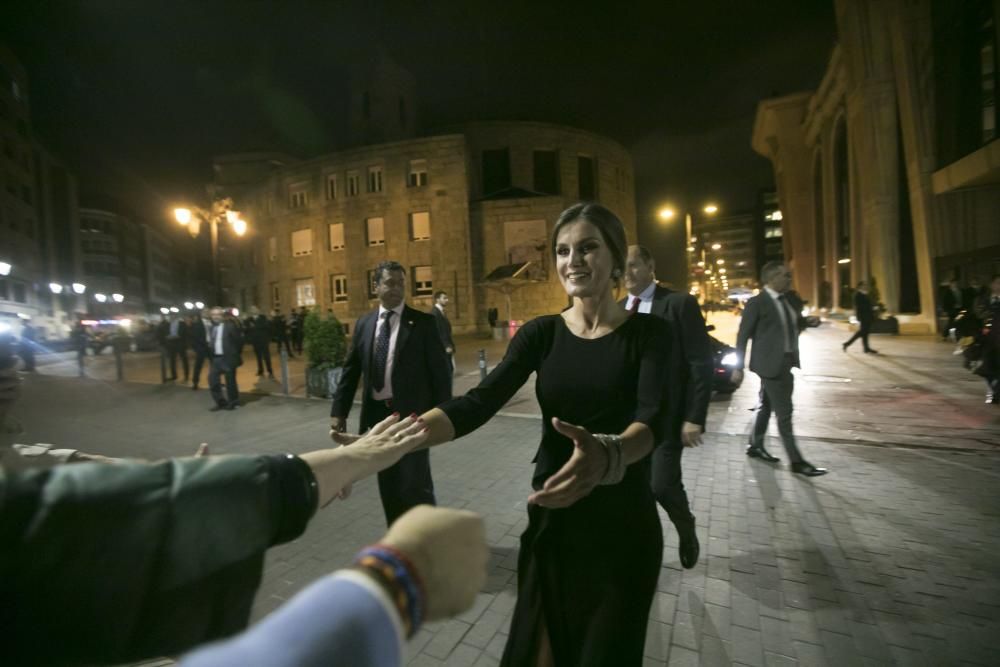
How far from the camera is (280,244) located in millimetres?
35750

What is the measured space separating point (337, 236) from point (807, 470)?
3345 centimetres

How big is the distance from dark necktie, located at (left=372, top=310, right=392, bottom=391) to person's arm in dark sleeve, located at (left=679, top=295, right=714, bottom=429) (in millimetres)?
2350

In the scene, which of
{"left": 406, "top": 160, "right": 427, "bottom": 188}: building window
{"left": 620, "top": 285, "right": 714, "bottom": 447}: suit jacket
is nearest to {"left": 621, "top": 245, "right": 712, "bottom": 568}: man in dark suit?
{"left": 620, "top": 285, "right": 714, "bottom": 447}: suit jacket

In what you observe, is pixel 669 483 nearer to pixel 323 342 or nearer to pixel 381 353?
pixel 381 353

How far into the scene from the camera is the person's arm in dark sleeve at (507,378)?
198 cm

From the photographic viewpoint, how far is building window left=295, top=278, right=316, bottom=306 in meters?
34.7

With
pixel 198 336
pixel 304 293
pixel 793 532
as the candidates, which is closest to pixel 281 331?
pixel 198 336

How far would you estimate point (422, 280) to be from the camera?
31500 millimetres

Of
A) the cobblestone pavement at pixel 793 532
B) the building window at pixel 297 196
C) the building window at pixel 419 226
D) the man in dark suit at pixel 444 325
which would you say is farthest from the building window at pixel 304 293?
the cobblestone pavement at pixel 793 532

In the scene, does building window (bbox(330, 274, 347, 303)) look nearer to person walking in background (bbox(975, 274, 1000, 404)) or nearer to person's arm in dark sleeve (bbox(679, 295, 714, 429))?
person walking in background (bbox(975, 274, 1000, 404))

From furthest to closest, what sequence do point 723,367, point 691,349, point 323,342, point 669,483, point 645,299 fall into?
point 323,342
point 723,367
point 645,299
point 691,349
point 669,483

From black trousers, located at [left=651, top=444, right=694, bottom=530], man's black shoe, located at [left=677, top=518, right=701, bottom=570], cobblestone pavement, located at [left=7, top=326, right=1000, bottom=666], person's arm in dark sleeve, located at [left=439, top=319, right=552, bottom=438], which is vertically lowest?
cobblestone pavement, located at [left=7, top=326, right=1000, bottom=666]

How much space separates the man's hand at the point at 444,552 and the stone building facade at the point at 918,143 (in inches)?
790

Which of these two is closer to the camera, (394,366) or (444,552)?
(444,552)
